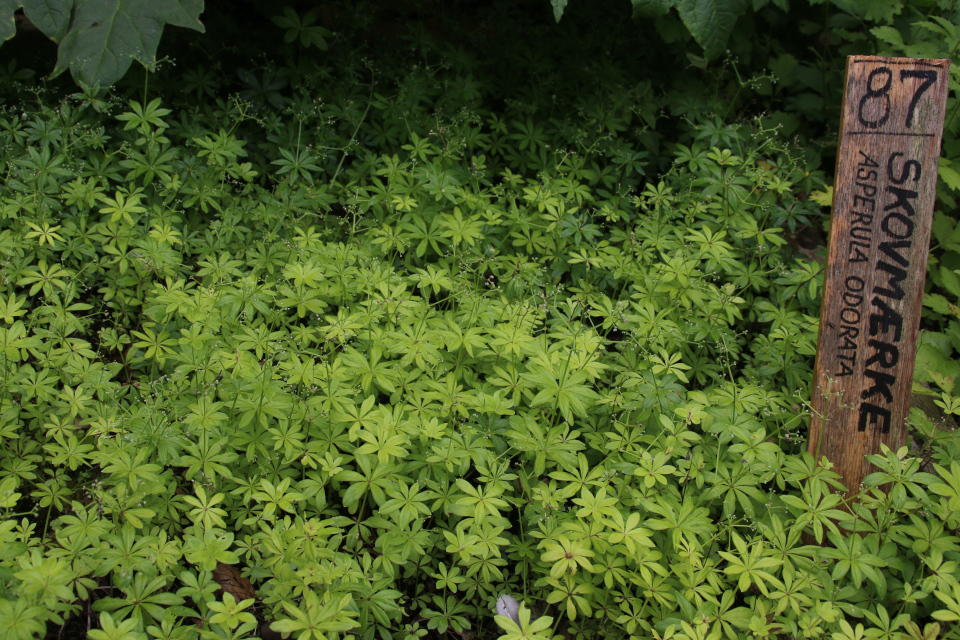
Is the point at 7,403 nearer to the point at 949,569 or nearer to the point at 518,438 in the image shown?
the point at 518,438

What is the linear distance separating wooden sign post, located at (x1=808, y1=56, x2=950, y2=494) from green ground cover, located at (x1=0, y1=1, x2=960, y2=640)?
0.18m

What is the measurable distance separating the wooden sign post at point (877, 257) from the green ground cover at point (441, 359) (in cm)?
18

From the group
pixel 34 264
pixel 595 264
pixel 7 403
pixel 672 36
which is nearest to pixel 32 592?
pixel 7 403

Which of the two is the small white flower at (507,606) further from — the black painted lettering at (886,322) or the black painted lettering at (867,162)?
the black painted lettering at (867,162)

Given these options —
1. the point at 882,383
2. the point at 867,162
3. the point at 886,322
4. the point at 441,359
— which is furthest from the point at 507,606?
the point at 867,162

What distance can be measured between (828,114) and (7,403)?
16.3 feet

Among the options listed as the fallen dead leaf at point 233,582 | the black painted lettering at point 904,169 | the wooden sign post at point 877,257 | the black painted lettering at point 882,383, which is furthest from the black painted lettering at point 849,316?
the fallen dead leaf at point 233,582

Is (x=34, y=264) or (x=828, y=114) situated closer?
(x=34, y=264)

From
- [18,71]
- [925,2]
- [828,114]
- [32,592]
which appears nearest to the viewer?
[32,592]

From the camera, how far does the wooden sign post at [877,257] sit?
2.72 metres

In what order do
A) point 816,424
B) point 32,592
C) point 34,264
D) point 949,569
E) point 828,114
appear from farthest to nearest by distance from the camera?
point 828,114 → point 34,264 → point 816,424 → point 949,569 → point 32,592

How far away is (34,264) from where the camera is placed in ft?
10.7

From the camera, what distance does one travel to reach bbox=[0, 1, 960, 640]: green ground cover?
2248 mm

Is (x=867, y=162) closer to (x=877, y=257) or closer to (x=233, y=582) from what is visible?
(x=877, y=257)
